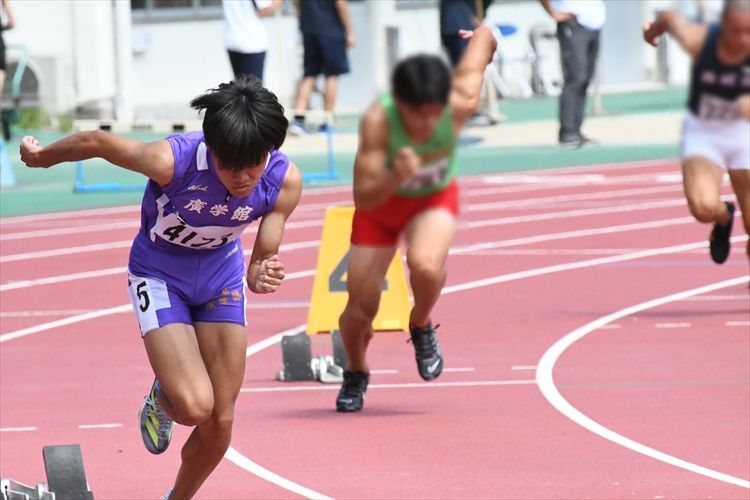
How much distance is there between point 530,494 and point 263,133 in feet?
14.0

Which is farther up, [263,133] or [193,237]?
[263,133]

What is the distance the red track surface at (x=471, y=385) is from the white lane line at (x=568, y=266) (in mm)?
38

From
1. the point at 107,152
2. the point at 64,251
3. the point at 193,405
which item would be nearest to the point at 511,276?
the point at 64,251

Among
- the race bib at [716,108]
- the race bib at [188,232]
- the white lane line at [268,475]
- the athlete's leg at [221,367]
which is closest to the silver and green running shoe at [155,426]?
the athlete's leg at [221,367]

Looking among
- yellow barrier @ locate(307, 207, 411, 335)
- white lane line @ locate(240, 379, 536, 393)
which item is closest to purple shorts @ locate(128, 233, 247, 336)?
white lane line @ locate(240, 379, 536, 393)

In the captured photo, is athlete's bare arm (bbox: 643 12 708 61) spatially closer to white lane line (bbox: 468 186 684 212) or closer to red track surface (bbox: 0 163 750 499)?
red track surface (bbox: 0 163 750 499)

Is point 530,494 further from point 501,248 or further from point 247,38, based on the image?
point 501,248

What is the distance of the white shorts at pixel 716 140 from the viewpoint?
1301 millimetres

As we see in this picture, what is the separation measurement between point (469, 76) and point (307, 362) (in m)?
9.39

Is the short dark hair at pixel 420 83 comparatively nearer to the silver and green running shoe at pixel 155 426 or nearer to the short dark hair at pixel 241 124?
the short dark hair at pixel 241 124

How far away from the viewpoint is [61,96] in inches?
1126

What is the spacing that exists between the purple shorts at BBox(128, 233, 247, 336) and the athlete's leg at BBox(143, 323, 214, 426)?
5 cm

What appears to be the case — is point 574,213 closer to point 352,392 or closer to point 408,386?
point 408,386

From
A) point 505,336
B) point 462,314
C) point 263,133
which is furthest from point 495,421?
point 263,133
